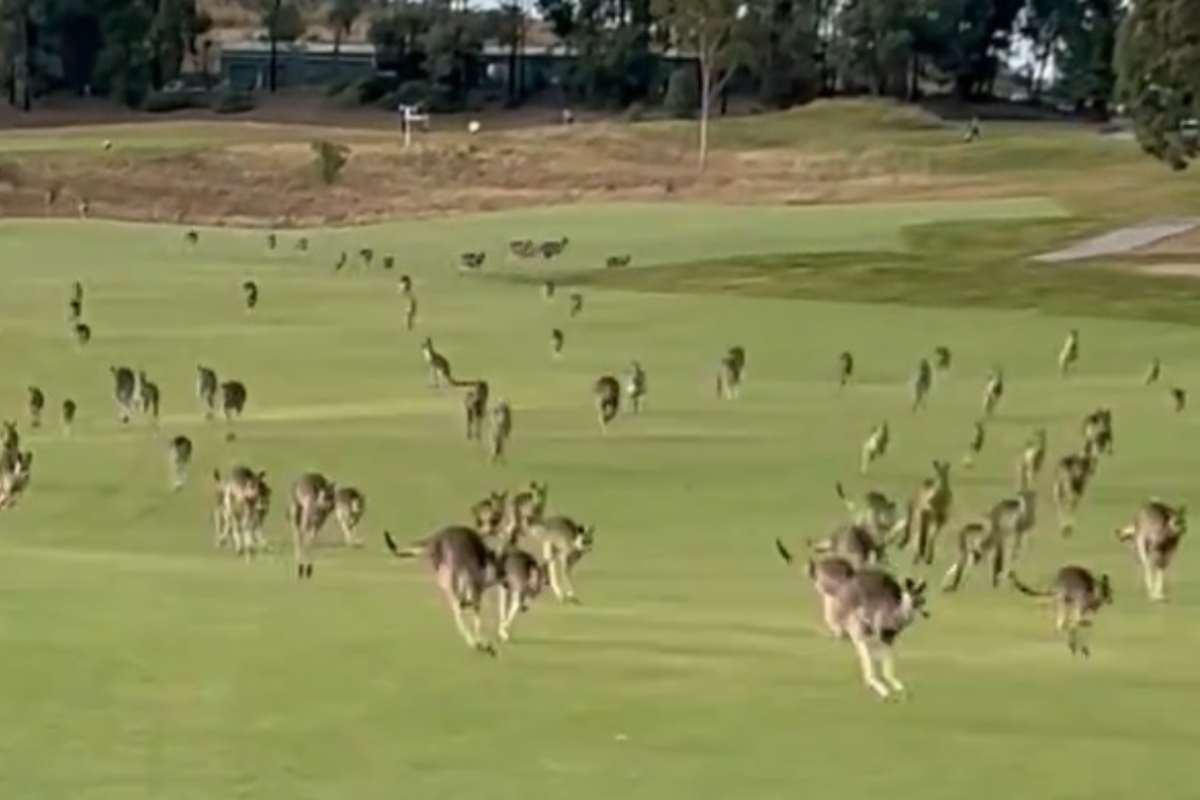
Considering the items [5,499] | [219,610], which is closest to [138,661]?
[219,610]

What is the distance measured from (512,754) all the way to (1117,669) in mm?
3765

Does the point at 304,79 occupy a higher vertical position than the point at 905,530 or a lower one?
lower

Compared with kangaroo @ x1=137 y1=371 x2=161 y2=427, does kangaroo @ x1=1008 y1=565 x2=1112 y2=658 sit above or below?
above

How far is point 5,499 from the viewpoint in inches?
946

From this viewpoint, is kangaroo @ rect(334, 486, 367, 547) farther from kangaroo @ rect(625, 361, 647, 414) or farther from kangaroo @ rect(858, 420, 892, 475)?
kangaroo @ rect(625, 361, 647, 414)

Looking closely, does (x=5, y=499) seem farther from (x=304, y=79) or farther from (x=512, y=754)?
(x=304, y=79)

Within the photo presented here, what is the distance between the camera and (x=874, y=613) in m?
13.7

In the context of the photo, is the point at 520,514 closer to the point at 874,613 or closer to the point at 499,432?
the point at 874,613

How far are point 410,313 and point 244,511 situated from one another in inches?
962

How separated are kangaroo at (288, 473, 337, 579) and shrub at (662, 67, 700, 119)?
377ft

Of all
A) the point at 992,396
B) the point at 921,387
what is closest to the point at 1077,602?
the point at 992,396

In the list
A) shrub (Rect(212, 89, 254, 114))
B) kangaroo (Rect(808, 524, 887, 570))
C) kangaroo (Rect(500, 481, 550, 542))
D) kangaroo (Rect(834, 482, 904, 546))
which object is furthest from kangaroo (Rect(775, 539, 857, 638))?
shrub (Rect(212, 89, 254, 114))

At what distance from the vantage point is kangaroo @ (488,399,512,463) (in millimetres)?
27672

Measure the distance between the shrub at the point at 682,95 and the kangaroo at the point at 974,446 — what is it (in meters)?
106
